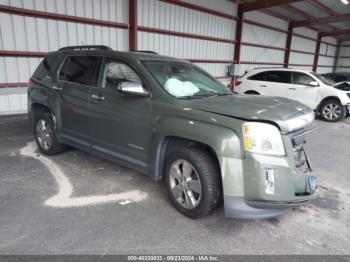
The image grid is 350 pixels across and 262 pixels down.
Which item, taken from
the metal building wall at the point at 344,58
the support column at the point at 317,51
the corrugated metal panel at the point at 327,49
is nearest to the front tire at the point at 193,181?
the support column at the point at 317,51

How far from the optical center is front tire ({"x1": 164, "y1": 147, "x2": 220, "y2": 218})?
2.61m

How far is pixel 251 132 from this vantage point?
7.84ft

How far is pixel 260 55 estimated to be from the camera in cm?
1681

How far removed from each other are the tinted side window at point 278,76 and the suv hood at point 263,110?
6998 millimetres

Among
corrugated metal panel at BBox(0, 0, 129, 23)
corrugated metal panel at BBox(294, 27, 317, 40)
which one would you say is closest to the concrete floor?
corrugated metal panel at BBox(0, 0, 129, 23)

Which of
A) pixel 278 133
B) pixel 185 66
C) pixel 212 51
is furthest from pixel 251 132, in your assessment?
pixel 212 51

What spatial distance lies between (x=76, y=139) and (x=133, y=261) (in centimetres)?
234

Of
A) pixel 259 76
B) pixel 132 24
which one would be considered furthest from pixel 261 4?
pixel 132 24

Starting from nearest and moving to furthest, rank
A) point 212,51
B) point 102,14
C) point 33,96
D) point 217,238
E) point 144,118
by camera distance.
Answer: point 217,238 < point 144,118 < point 33,96 < point 102,14 < point 212,51

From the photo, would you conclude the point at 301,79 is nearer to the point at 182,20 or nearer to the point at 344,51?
the point at 182,20

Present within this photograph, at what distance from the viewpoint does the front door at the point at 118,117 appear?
3107 millimetres

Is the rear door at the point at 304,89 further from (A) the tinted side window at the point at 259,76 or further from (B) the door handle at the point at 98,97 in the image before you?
(B) the door handle at the point at 98,97

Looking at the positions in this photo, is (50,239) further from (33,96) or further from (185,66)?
(33,96)

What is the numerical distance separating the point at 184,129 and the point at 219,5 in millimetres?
12201
